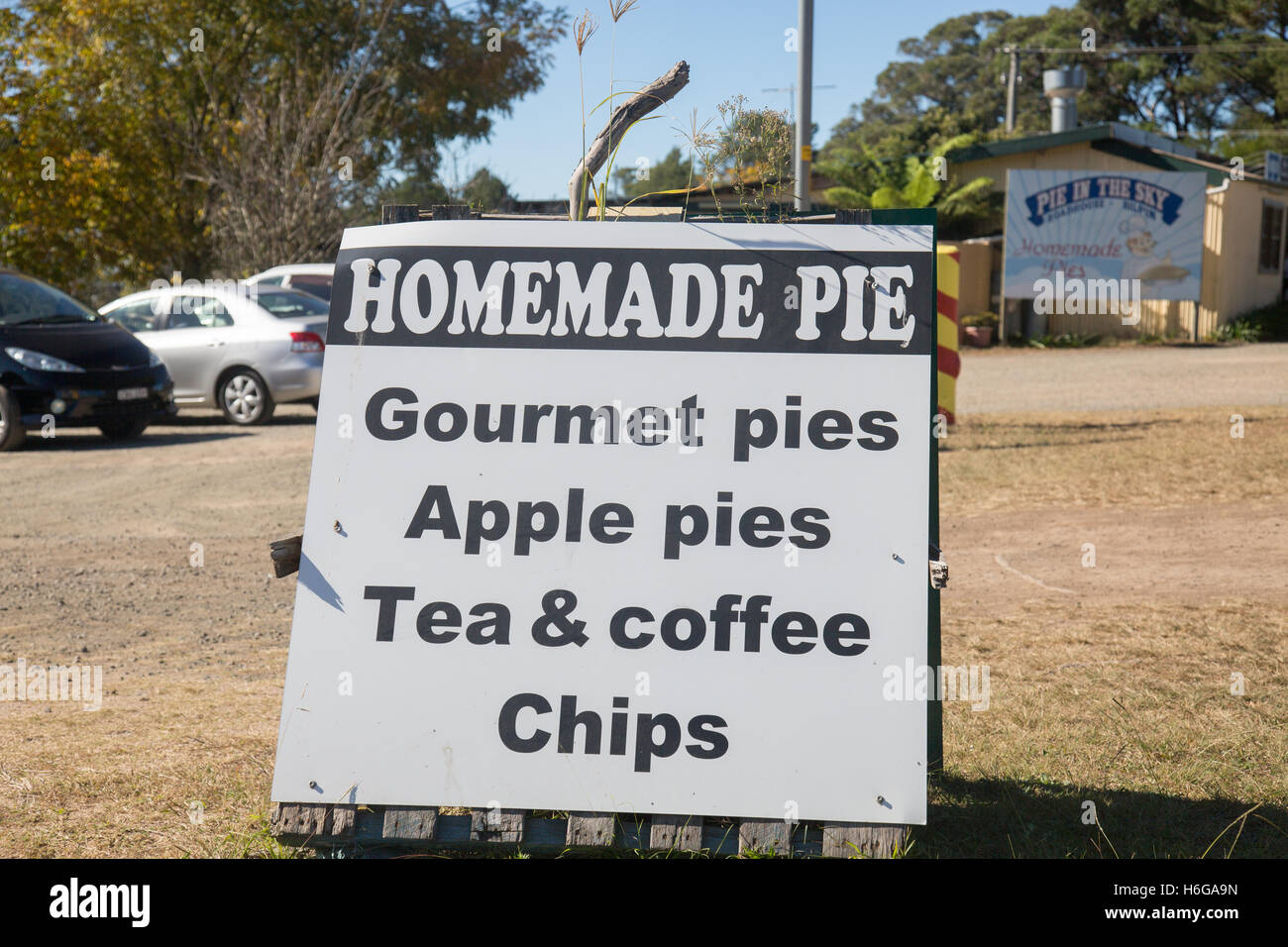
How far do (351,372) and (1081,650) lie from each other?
11.3 feet

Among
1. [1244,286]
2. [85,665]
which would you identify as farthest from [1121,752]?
[1244,286]

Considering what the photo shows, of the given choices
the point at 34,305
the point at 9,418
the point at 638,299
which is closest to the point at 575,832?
the point at 638,299

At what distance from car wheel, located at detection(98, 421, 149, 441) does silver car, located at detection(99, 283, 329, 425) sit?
774mm

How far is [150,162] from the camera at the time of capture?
24875mm

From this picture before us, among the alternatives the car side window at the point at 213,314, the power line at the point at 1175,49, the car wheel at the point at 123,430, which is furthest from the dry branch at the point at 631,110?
the power line at the point at 1175,49

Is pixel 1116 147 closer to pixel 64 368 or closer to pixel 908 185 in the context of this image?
pixel 908 185

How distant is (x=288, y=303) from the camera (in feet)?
44.3

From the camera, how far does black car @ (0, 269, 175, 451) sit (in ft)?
37.5

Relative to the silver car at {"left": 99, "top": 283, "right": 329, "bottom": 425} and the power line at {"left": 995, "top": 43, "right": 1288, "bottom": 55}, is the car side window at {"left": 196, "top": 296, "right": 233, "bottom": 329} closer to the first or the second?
the silver car at {"left": 99, "top": 283, "right": 329, "bottom": 425}

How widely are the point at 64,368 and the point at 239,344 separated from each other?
2.15 metres

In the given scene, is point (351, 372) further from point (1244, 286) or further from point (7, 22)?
point (1244, 286)

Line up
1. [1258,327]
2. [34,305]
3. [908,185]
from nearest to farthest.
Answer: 1. [34,305]
2. [1258,327]
3. [908,185]

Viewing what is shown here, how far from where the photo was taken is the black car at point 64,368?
1142 centimetres

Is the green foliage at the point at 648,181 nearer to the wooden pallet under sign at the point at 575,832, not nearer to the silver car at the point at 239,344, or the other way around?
the wooden pallet under sign at the point at 575,832
